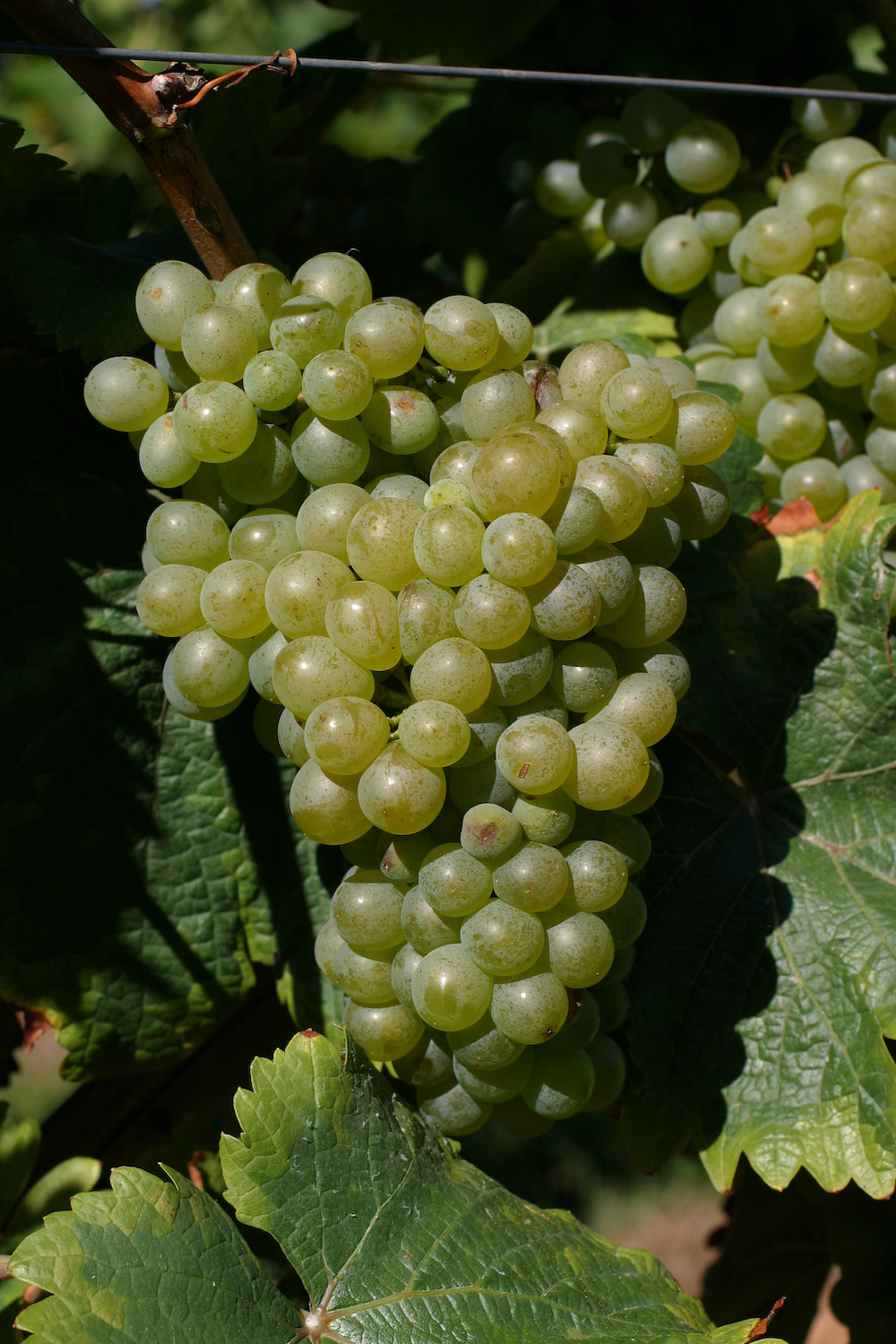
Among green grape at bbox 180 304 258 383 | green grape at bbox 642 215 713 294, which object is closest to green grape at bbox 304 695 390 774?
green grape at bbox 180 304 258 383

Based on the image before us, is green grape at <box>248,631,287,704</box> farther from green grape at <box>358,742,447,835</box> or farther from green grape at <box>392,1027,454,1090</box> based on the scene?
green grape at <box>392,1027,454,1090</box>

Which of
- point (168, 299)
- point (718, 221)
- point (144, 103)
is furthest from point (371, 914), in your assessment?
point (718, 221)

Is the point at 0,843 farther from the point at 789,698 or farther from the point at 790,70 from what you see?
the point at 790,70

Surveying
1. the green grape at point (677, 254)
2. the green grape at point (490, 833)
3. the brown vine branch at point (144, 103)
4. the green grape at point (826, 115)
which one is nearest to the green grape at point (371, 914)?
the green grape at point (490, 833)

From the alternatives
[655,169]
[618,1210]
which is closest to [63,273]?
[655,169]

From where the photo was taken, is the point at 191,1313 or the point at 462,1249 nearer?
the point at 191,1313

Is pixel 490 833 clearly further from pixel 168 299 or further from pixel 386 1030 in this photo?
pixel 168 299
